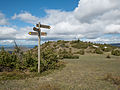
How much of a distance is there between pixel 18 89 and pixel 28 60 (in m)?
4.39

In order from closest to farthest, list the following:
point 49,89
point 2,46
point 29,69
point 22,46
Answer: point 49,89 < point 29,69 < point 2,46 < point 22,46

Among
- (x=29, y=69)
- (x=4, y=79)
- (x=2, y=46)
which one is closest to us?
(x=4, y=79)

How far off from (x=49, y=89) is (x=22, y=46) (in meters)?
7.23

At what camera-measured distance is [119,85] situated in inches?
215

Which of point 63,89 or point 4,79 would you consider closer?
point 63,89

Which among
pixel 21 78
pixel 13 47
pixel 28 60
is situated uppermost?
pixel 13 47

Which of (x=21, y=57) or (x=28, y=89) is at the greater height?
(x=21, y=57)

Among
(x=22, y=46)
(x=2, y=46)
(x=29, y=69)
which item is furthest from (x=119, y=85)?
(x=2, y=46)

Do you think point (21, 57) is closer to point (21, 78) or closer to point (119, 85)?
point (21, 78)

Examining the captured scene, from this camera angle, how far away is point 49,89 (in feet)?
15.5

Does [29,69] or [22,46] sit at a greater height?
[22,46]

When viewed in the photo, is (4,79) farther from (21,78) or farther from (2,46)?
(2,46)

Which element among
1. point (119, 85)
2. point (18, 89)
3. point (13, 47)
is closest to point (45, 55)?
point (13, 47)

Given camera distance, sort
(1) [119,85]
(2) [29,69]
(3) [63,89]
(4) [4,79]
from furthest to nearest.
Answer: (2) [29,69]
(4) [4,79]
(1) [119,85]
(3) [63,89]
